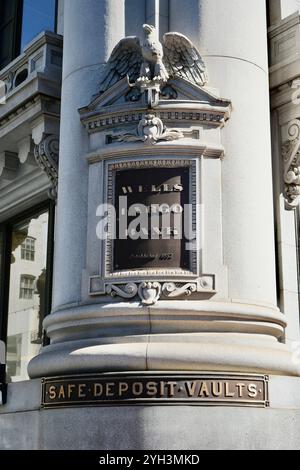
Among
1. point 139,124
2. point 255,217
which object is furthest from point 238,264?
point 139,124

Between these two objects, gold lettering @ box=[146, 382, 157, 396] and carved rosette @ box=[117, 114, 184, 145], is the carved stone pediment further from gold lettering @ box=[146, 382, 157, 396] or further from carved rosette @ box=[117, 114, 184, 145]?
gold lettering @ box=[146, 382, 157, 396]

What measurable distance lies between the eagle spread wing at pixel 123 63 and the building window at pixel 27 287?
6.13 metres

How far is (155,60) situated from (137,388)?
16.5ft

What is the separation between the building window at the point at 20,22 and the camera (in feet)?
61.1

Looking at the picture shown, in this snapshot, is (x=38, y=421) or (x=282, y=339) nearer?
(x=38, y=421)

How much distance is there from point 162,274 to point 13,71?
21.1ft

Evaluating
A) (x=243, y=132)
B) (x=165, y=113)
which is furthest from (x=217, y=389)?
(x=165, y=113)

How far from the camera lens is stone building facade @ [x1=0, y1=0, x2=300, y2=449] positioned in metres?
11.8

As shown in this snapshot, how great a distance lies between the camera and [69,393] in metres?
12.3

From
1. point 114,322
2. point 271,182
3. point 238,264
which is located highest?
point 271,182

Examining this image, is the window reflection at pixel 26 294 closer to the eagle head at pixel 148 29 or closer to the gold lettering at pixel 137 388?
the eagle head at pixel 148 29

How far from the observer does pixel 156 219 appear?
42.5 ft

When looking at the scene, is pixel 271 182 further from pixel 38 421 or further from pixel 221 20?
pixel 38 421

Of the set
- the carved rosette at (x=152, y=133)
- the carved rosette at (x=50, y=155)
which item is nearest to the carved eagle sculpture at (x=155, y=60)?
the carved rosette at (x=152, y=133)
